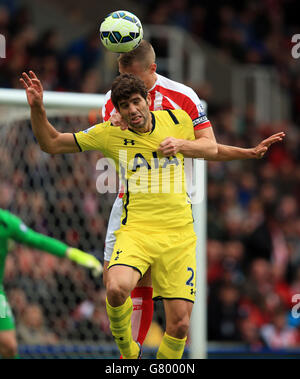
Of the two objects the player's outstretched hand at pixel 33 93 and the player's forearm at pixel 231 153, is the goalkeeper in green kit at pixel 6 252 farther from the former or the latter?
the player's outstretched hand at pixel 33 93

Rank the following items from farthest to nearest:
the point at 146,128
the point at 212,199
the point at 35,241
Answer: the point at 212,199, the point at 35,241, the point at 146,128

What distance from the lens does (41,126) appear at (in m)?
5.09

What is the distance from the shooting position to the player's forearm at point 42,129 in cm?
504

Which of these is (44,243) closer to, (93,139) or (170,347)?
(93,139)

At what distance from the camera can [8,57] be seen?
37.9 feet

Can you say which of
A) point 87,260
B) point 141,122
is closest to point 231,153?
point 141,122

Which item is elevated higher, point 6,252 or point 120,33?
point 120,33

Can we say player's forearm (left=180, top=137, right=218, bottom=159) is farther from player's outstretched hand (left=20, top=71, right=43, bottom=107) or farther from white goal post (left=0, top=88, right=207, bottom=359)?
white goal post (left=0, top=88, right=207, bottom=359)

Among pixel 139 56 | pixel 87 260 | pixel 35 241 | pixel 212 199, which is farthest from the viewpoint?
pixel 212 199

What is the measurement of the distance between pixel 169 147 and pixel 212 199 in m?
7.26

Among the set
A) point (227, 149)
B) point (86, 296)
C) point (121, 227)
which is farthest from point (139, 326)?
point (86, 296)

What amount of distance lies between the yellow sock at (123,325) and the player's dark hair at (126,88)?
1324 millimetres

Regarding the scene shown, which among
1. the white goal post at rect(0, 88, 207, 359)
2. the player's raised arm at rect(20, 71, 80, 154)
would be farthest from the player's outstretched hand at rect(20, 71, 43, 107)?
the white goal post at rect(0, 88, 207, 359)

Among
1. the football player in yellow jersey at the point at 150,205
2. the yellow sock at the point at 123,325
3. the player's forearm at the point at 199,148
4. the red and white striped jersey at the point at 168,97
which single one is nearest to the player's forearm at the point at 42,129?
the football player in yellow jersey at the point at 150,205
